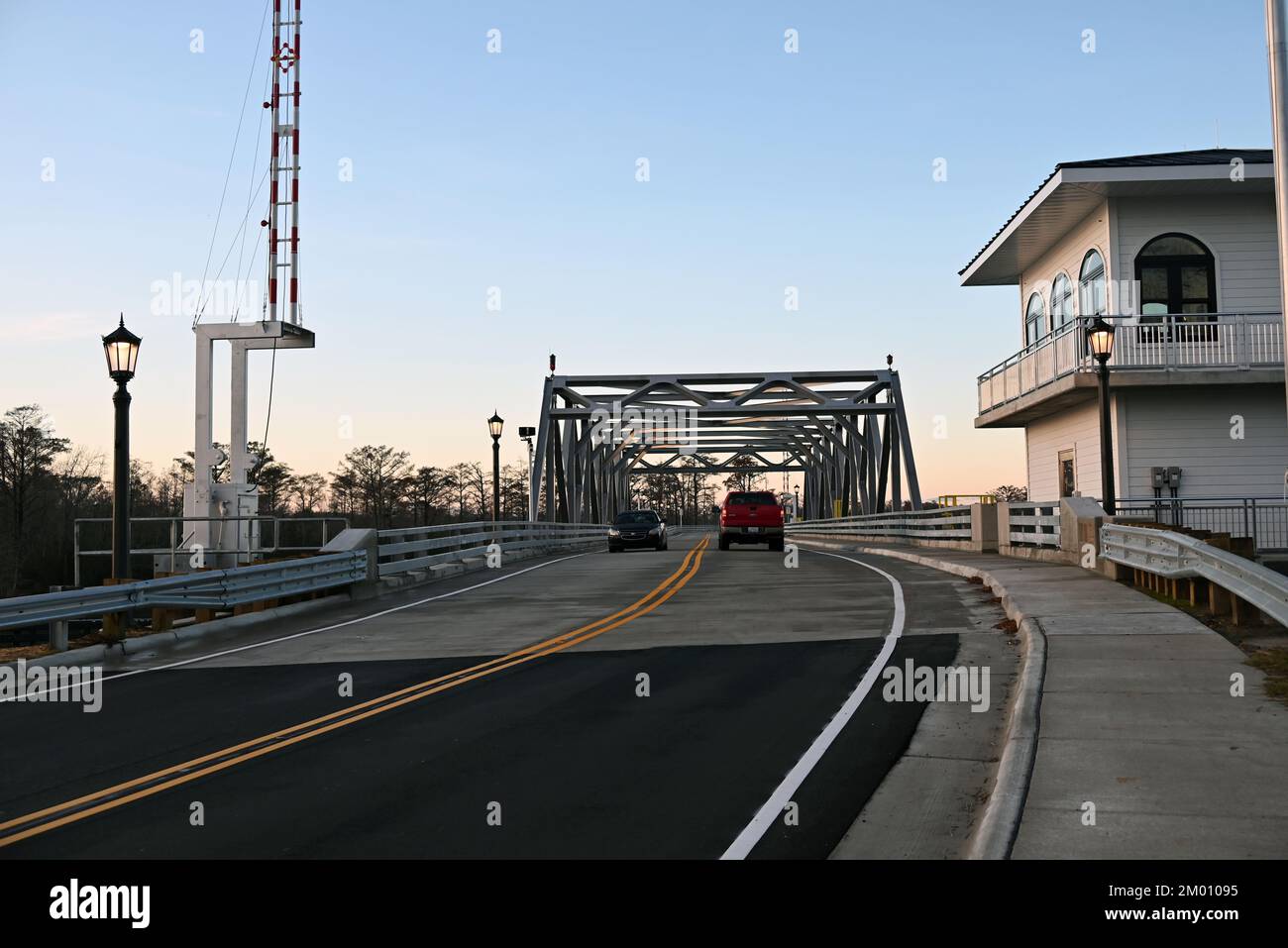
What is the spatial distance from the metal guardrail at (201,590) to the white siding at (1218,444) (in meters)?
17.0

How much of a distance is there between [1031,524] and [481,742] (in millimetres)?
18789

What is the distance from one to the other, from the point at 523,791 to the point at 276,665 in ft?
22.0

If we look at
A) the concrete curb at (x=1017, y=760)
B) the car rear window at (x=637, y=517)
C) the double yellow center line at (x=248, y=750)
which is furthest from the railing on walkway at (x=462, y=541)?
the concrete curb at (x=1017, y=760)

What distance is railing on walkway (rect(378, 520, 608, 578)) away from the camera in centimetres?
2323

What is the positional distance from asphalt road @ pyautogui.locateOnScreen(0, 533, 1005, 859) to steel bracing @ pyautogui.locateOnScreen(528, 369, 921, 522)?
28694 mm

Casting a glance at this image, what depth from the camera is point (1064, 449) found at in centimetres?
2911

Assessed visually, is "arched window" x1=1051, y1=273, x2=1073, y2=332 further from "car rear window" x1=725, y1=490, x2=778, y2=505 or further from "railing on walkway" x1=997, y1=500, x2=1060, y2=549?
"car rear window" x1=725, y1=490, x2=778, y2=505

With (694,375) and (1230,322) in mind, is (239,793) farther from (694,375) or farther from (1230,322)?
(694,375)

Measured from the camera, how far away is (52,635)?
1306 cm

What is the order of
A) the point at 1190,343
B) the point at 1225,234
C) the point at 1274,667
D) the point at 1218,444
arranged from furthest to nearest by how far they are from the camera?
the point at 1225,234
the point at 1218,444
the point at 1190,343
the point at 1274,667

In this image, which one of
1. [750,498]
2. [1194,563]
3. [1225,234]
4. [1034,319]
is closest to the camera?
[1194,563]

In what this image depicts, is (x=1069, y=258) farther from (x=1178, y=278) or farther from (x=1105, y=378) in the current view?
(x=1105, y=378)

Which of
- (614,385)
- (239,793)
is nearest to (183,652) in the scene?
(239,793)

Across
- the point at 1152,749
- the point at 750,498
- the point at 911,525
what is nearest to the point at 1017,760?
the point at 1152,749
